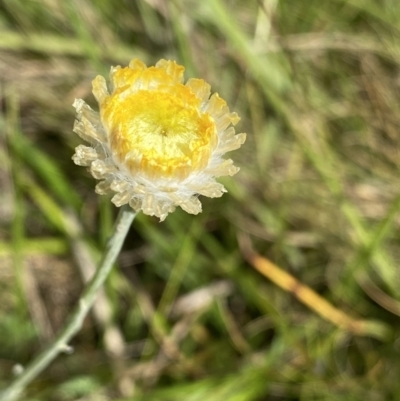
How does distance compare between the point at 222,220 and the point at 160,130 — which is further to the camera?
the point at 222,220

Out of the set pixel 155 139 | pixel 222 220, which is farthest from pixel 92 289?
pixel 222 220

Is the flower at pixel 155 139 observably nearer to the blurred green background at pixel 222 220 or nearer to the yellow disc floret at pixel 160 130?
the yellow disc floret at pixel 160 130

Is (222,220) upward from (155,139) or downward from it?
upward

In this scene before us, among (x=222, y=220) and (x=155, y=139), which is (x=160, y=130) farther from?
(x=222, y=220)

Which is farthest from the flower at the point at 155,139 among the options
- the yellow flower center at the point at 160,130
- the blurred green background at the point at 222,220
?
the blurred green background at the point at 222,220

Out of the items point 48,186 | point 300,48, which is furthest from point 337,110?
point 48,186

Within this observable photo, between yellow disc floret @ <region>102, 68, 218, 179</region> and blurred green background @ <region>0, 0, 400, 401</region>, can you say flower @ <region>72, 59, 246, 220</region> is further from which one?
blurred green background @ <region>0, 0, 400, 401</region>

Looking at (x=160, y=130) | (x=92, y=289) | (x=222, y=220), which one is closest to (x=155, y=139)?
(x=160, y=130)

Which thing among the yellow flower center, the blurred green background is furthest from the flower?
the blurred green background
